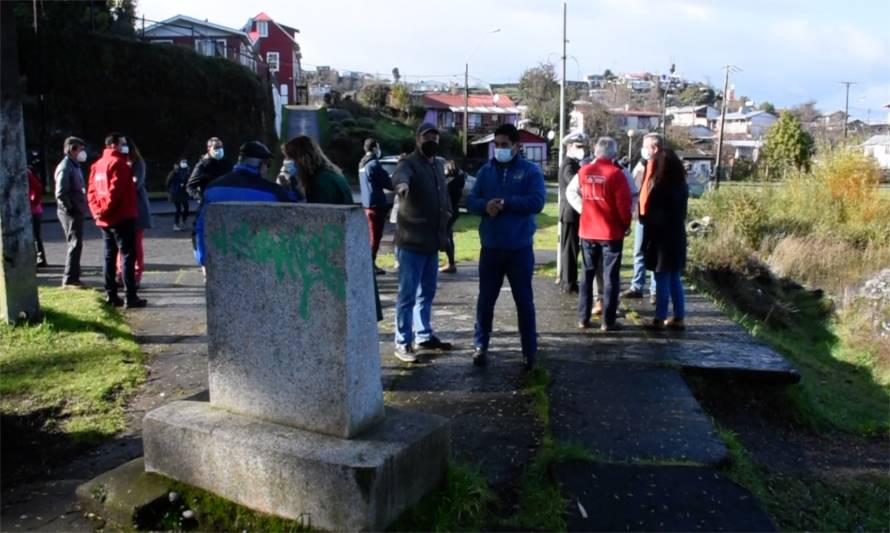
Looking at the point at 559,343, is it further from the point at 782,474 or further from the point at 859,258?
the point at 859,258

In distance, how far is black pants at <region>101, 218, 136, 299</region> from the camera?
8.09m

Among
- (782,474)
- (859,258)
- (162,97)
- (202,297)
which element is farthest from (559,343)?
(162,97)

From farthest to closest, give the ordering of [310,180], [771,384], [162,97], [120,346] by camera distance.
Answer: [162,97], [120,346], [771,384], [310,180]

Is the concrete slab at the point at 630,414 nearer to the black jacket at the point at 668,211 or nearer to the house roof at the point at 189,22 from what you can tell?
the black jacket at the point at 668,211

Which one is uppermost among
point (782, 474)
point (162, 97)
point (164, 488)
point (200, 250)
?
point (162, 97)

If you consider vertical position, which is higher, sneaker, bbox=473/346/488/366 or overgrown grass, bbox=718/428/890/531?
sneaker, bbox=473/346/488/366

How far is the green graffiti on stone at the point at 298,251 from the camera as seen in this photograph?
346 centimetres

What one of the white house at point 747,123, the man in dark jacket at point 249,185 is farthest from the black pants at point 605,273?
the white house at point 747,123

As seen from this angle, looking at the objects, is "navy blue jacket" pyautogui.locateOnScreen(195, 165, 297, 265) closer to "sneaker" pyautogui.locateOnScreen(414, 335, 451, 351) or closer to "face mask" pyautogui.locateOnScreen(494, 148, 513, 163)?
"face mask" pyautogui.locateOnScreen(494, 148, 513, 163)

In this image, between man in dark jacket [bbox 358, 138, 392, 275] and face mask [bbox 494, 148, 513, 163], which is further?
man in dark jacket [bbox 358, 138, 392, 275]

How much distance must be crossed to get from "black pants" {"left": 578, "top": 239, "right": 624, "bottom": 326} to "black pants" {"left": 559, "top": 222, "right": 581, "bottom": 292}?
4.10 ft

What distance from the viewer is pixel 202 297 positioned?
9070 millimetres

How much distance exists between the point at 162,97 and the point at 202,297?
2688cm

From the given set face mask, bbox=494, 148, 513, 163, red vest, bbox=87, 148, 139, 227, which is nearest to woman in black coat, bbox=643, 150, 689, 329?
face mask, bbox=494, 148, 513, 163
